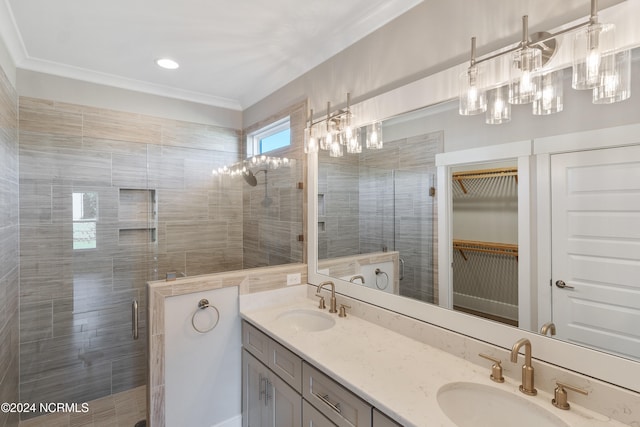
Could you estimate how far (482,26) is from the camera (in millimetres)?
1320

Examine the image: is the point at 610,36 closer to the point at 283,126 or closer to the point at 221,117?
the point at 283,126

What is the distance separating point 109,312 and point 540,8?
3.38 meters

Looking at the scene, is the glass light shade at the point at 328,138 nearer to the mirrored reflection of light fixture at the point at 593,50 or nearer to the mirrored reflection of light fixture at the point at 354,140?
the mirrored reflection of light fixture at the point at 354,140

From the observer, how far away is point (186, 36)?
2039mm

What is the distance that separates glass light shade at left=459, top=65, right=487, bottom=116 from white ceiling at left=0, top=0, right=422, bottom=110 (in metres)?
0.63

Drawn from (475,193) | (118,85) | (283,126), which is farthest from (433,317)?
(118,85)

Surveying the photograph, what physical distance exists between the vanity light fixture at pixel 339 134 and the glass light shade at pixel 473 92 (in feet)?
1.87

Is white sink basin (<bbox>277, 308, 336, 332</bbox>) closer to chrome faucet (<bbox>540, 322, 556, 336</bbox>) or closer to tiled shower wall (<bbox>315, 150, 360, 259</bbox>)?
tiled shower wall (<bbox>315, 150, 360, 259</bbox>)

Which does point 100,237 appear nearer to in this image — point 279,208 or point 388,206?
point 279,208

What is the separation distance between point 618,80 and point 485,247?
0.74 m

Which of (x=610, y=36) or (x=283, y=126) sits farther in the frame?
(x=283, y=126)

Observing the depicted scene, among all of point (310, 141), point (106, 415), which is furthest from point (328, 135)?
point (106, 415)

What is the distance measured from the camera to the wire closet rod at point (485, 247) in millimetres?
1279

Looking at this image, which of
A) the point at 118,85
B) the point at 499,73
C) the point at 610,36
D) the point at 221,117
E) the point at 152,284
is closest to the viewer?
the point at 610,36
